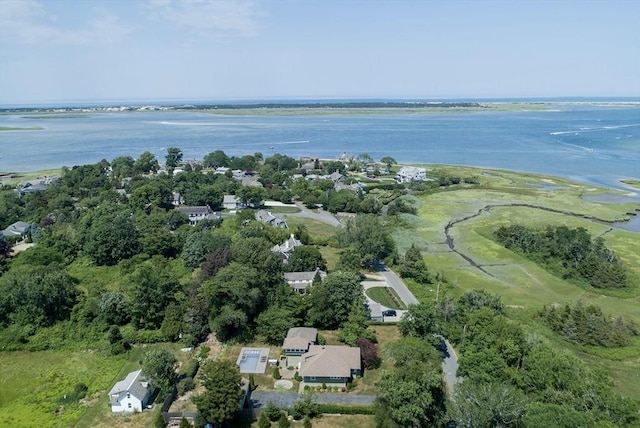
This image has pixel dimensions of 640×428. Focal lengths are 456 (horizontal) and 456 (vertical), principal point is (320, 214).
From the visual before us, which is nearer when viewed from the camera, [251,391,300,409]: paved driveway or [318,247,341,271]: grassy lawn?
[251,391,300,409]: paved driveway

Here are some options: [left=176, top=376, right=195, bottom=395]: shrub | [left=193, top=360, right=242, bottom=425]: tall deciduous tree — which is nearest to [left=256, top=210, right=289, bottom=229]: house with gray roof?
[left=176, top=376, right=195, bottom=395]: shrub

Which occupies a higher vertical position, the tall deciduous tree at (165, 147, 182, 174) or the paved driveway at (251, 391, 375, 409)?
the tall deciduous tree at (165, 147, 182, 174)

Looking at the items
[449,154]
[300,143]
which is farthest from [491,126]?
[300,143]

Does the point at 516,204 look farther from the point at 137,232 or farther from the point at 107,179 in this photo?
the point at 107,179

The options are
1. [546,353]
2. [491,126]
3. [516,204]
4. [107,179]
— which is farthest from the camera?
[491,126]

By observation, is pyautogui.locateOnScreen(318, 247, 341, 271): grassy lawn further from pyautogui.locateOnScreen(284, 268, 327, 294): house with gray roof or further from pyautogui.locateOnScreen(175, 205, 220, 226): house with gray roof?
pyautogui.locateOnScreen(175, 205, 220, 226): house with gray roof

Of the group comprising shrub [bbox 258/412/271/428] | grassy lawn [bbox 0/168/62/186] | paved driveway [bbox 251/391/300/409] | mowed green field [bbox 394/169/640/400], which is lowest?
mowed green field [bbox 394/169/640/400]

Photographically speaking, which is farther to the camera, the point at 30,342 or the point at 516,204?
the point at 516,204

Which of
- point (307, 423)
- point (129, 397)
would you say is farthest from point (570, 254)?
point (129, 397)
